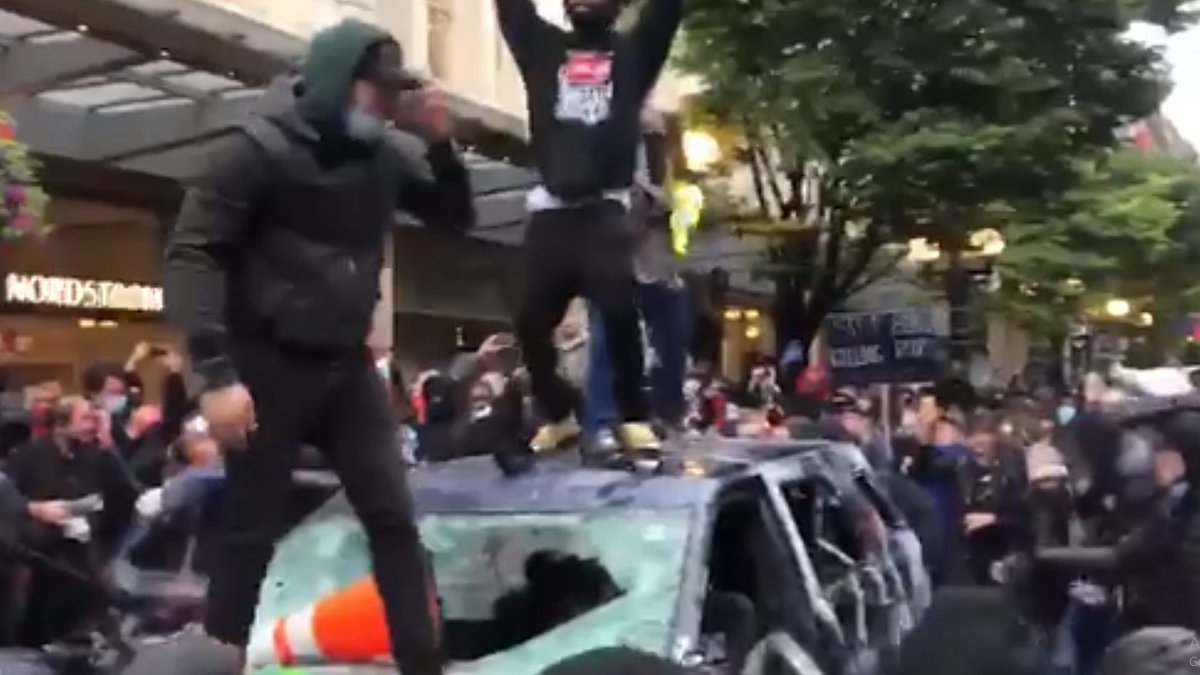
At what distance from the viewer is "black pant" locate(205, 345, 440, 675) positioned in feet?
17.2

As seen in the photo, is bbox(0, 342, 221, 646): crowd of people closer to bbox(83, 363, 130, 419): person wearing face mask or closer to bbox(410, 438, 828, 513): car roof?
bbox(83, 363, 130, 419): person wearing face mask

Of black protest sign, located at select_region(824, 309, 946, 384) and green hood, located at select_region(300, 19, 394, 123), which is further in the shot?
black protest sign, located at select_region(824, 309, 946, 384)

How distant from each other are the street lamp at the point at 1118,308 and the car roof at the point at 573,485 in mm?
26597

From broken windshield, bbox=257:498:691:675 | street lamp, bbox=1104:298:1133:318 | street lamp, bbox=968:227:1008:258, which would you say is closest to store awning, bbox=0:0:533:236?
street lamp, bbox=968:227:1008:258

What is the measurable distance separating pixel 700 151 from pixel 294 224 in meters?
19.4

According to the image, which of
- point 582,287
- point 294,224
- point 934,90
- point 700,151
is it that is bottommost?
point 582,287

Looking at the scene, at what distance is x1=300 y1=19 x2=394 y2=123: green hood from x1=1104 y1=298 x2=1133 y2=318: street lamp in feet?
92.6

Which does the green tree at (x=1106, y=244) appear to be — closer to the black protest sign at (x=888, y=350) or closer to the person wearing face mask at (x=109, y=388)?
the black protest sign at (x=888, y=350)

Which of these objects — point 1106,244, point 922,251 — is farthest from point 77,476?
point 1106,244

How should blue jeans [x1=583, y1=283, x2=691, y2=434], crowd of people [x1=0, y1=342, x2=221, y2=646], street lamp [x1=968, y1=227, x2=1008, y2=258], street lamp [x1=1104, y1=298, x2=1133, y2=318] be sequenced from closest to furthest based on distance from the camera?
crowd of people [x1=0, y1=342, x2=221, y2=646] → blue jeans [x1=583, y1=283, x2=691, y2=434] → street lamp [x1=968, y1=227, x2=1008, y2=258] → street lamp [x1=1104, y1=298, x2=1133, y2=318]

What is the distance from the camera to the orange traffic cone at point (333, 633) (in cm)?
571

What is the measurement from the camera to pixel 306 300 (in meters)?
5.17

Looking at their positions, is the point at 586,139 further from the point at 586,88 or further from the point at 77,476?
the point at 77,476

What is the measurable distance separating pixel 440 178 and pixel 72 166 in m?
13.6
